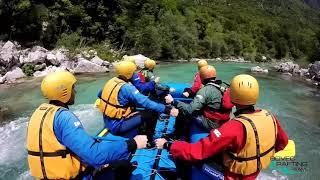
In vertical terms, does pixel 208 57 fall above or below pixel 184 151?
below

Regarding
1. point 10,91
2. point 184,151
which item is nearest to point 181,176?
point 184,151

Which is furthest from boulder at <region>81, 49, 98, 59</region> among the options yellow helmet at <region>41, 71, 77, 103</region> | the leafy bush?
yellow helmet at <region>41, 71, 77, 103</region>

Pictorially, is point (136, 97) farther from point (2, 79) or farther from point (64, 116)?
point (2, 79)

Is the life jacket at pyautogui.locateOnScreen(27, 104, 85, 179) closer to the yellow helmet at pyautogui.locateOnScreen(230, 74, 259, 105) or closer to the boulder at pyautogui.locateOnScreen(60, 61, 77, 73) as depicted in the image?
the yellow helmet at pyautogui.locateOnScreen(230, 74, 259, 105)

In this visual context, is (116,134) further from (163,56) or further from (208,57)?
(208,57)

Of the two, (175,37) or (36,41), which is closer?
(36,41)

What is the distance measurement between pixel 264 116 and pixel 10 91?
15801mm

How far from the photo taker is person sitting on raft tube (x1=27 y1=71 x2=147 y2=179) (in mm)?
2982

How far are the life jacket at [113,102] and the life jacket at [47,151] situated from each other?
7.44 ft

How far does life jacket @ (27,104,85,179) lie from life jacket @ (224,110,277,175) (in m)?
1.44

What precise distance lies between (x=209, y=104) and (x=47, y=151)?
2990 millimetres

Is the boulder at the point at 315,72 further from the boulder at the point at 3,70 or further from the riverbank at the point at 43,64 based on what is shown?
the boulder at the point at 3,70

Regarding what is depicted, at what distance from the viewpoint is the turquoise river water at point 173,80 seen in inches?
341

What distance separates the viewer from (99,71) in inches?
926
